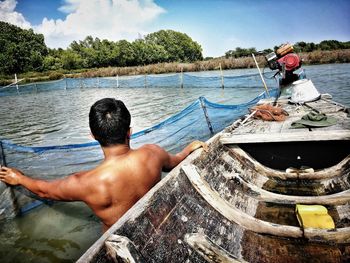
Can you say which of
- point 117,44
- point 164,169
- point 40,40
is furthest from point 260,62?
point 40,40

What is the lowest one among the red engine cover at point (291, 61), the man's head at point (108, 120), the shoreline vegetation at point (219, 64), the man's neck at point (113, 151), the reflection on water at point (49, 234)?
the reflection on water at point (49, 234)

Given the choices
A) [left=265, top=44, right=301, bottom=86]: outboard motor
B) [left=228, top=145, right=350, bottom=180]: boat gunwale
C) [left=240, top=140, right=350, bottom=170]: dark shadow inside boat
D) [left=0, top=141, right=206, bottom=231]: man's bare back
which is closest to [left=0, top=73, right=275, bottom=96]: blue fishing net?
[left=265, top=44, right=301, bottom=86]: outboard motor

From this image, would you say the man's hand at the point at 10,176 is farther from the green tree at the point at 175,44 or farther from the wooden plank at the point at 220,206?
the green tree at the point at 175,44

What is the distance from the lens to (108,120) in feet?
6.13

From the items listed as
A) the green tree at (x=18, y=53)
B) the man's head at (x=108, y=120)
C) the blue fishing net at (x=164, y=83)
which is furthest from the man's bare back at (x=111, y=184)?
the green tree at (x=18, y=53)

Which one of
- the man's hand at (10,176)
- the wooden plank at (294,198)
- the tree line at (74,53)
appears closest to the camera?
the man's hand at (10,176)

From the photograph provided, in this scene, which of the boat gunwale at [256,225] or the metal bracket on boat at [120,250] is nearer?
the metal bracket on boat at [120,250]

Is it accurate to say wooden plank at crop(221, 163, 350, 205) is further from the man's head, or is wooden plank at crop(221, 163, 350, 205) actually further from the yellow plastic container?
the man's head

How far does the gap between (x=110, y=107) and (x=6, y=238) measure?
3122 millimetres

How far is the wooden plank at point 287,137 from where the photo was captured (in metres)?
3.30

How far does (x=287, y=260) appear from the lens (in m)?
2.18

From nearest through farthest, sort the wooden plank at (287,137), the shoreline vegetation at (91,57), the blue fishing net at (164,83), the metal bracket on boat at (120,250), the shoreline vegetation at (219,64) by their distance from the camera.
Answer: the metal bracket on boat at (120,250) < the wooden plank at (287,137) < the blue fishing net at (164,83) < the shoreline vegetation at (219,64) < the shoreline vegetation at (91,57)

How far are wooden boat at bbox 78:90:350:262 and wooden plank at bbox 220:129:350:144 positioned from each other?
0.01 metres

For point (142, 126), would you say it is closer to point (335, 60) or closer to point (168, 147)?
point (168, 147)
